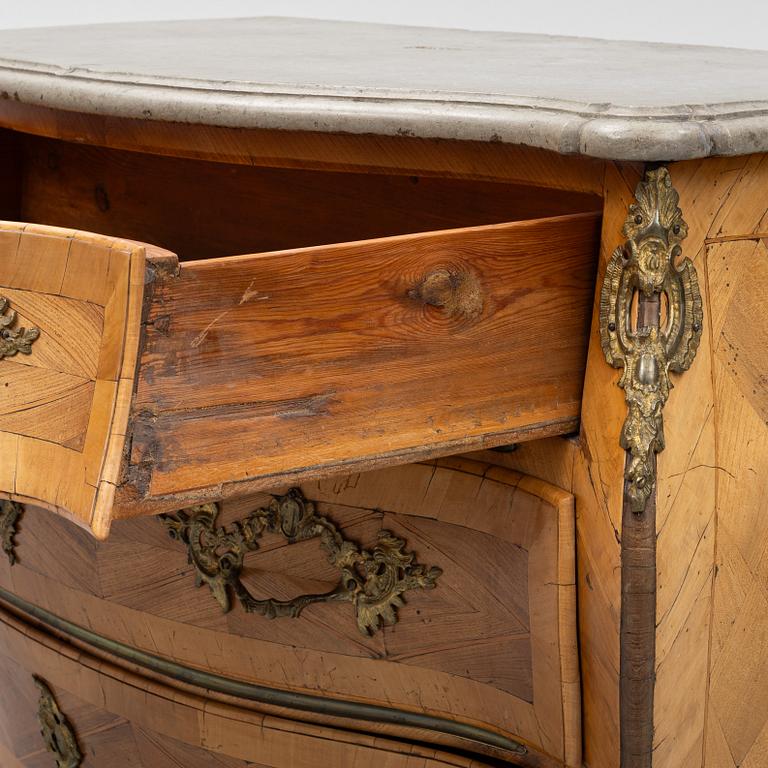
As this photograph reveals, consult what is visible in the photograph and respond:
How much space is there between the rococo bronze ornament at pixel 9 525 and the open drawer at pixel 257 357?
51 cm

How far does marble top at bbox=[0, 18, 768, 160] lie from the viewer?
76 centimetres

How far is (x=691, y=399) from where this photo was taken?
86 cm

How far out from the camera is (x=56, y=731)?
134 centimetres

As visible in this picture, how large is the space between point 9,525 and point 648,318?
69 cm

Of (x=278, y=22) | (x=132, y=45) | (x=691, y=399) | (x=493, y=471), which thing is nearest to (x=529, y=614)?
(x=493, y=471)

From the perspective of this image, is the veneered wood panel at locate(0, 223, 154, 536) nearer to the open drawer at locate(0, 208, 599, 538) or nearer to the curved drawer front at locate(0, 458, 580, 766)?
the open drawer at locate(0, 208, 599, 538)

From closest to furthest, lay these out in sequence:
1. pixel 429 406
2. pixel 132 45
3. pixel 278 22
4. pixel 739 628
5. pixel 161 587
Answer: pixel 429 406
pixel 739 628
pixel 161 587
pixel 132 45
pixel 278 22

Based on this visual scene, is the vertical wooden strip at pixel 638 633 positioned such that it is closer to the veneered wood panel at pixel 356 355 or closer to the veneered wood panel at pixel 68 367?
the veneered wood panel at pixel 356 355

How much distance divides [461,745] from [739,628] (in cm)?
24

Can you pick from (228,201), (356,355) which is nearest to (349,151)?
(356,355)

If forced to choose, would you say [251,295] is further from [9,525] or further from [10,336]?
[9,525]

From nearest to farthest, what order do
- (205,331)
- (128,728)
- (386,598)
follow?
(205,331) < (386,598) < (128,728)

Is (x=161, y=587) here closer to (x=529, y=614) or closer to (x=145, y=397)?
(x=529, y=614)

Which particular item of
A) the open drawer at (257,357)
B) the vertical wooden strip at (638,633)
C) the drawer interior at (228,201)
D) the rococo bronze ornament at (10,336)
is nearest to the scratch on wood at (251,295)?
the open drawer at (257,357)
